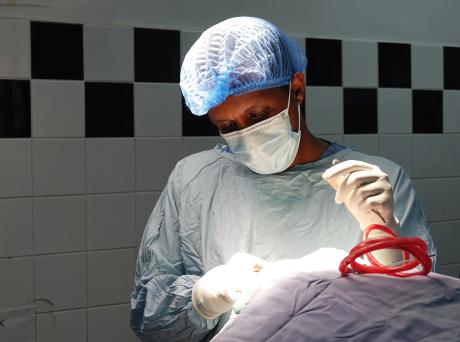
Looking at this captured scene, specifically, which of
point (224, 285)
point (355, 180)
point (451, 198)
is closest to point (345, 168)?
point (355, 180)

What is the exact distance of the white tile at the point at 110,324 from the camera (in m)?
1.93

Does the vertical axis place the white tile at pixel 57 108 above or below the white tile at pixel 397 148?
above

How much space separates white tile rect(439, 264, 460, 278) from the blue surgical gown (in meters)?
1.20

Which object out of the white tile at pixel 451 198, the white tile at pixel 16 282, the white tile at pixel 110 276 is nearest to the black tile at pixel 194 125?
the white tile at pixel 110 276

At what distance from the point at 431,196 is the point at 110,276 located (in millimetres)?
1307

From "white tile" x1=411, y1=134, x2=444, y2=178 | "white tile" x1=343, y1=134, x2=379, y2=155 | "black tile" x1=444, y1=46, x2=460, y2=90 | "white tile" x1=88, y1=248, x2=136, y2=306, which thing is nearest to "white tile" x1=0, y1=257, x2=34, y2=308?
"white tile" x1=88, y1=248, x2=136, y2=306

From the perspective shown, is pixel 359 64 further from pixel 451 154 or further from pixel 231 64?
pixel 231 64

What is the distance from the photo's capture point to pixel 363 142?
89.5 inches

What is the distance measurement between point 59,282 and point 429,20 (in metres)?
1.72

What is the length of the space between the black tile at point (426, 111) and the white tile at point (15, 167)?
1.46 metres

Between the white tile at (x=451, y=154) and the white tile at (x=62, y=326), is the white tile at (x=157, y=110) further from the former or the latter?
the white tile at (x=451, y=154)

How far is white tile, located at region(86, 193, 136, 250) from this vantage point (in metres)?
1.90

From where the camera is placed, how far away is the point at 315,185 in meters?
1.41

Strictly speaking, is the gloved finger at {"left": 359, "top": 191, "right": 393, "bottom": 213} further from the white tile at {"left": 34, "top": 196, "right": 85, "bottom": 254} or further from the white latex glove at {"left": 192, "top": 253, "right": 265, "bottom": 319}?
the white tile at {"left": 34, "top": 196, "right": 85, "bottom": 254}
